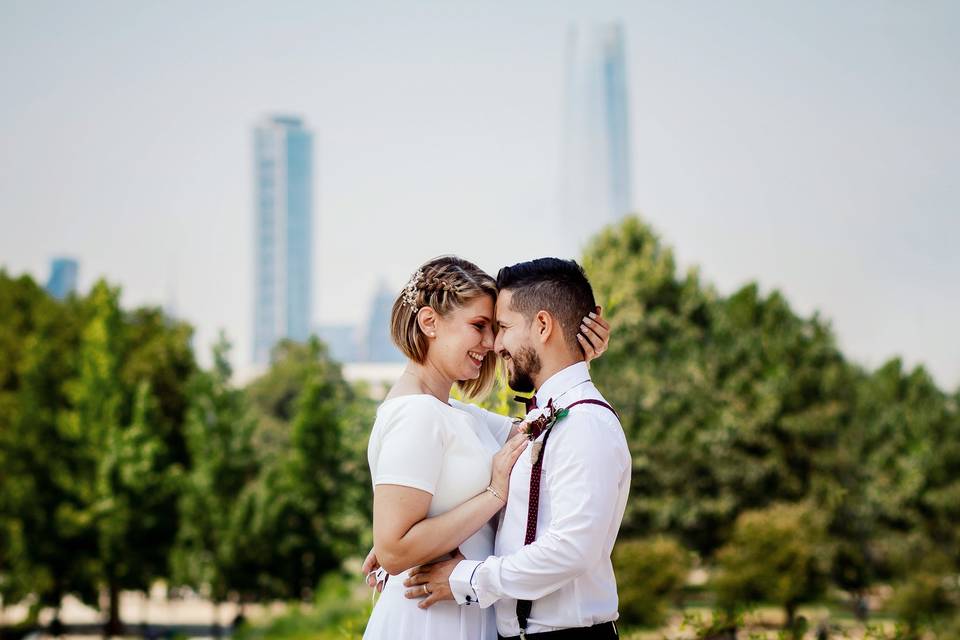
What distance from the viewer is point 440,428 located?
340cm

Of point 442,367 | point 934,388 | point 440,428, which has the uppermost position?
point 934,388

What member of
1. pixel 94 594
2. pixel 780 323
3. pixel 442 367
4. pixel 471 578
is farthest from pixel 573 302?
pixel 780 323

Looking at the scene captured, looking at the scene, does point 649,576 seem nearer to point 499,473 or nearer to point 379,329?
point 499,473

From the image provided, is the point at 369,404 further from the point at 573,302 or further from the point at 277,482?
the point at 573,302

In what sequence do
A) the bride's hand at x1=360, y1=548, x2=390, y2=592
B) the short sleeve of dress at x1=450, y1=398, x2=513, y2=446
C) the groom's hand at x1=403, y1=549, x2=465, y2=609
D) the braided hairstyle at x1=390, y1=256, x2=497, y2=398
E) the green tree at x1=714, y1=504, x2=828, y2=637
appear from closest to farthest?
1. the groom's hand at x1=403, y1=549, x2=465, y2=609
2. the braided hairstyle at x1=390, y1=256, x2=497, y2=398
3. the bride's hand at x1=360, y1=548, x2=390, y2=592
4. the short sleeve of dress at x1=450, y1=398, x2=513, y2=446
5. the green tree at x1=714, y1=504, x2=828, y2=637

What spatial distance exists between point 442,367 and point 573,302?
57 cm

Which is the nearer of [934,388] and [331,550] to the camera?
[331,550]

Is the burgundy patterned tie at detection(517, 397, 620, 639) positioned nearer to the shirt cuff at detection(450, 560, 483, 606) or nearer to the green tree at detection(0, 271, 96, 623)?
the shirt cuff at detection(450, 560, 483, 606)

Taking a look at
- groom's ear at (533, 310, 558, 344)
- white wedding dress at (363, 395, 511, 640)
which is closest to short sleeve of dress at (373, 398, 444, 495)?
white wedding dress at (363, 395, 511, 640)

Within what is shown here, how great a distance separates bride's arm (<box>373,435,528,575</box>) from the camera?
3270 mm

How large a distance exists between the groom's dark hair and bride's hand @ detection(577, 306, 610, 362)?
2 cm

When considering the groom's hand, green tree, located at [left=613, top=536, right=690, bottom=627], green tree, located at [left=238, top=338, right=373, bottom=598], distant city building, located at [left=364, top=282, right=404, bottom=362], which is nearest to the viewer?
the groom's hand

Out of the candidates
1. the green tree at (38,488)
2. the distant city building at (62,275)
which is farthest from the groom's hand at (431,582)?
the distant city building at (62,275)

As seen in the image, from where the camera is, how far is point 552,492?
3166 millimetres
